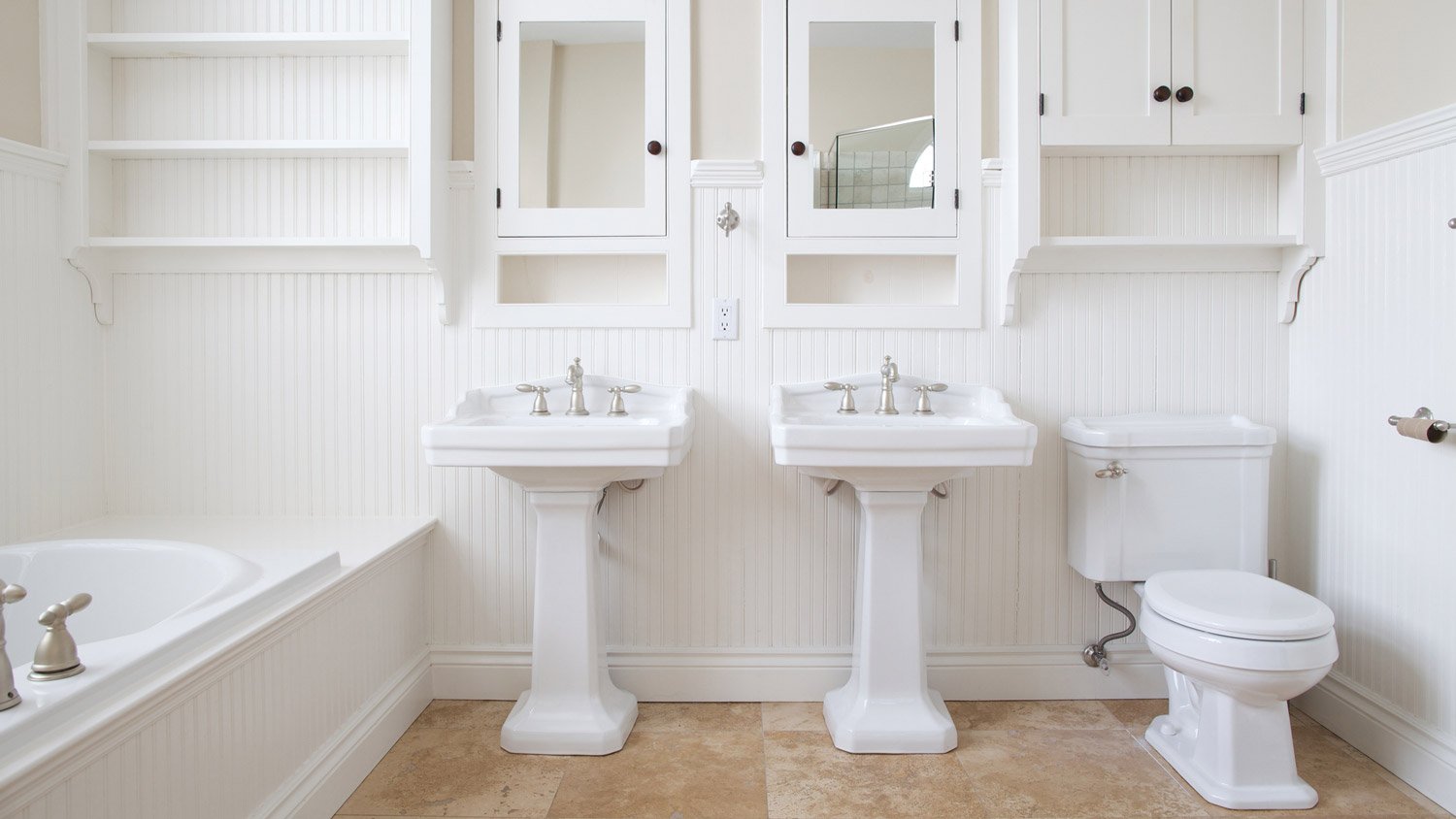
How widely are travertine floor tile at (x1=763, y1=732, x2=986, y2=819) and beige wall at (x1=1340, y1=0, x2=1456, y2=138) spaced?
1902mm

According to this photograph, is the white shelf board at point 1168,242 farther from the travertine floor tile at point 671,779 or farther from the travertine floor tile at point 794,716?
the travertine floor tile at point 671,779

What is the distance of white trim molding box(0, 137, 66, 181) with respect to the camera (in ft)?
6.18

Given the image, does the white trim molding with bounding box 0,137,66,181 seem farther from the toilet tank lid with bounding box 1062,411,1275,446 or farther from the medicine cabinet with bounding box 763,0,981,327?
the toilet tank lid with bounding box 1062,411,1275,446

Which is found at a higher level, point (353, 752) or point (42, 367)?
point (42, 367)

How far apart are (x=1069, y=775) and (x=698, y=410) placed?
4.15 feet

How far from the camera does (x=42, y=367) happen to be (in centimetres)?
202

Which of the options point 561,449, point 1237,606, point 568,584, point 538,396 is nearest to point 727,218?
point 538,396

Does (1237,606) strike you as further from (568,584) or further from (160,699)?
(160,699)

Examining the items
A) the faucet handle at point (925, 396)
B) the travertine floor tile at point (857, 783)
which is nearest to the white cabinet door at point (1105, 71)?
the faucet handle at point (925, 396)

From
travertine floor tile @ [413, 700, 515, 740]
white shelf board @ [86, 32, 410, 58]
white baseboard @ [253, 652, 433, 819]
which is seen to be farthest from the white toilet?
white shelf board @ [86, 32, 410, 58]

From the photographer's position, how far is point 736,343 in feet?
7.28

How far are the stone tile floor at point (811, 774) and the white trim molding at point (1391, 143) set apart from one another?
1.42 m

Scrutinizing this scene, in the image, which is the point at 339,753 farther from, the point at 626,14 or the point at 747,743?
the point at 626,14

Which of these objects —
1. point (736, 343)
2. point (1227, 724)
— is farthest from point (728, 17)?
point (1227, 724)
